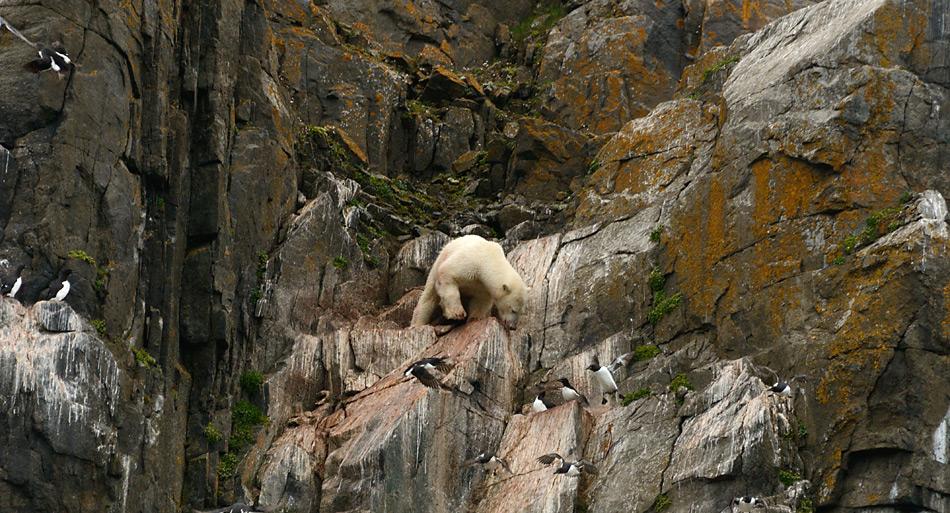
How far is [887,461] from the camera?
29297 mm

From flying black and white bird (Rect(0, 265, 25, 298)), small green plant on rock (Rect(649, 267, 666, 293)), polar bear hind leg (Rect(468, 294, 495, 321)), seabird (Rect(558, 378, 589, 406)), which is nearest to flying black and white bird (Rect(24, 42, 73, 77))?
flying black and white bird (Rect(0, 265, 25, 298))

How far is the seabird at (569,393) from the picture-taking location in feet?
108

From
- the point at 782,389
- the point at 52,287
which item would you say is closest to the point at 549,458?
the point at 782,389

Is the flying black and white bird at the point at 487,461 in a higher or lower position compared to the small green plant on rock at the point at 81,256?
lower

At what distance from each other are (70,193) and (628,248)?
1274 cm

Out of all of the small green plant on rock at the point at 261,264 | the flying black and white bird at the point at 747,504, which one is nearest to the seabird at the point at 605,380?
the flying black and white bird at the point at 747,504

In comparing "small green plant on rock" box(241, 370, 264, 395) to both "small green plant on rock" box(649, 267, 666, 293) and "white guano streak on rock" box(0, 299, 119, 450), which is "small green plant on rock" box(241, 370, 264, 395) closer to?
"white guano streak on rock" box(0, 299, 119, 450)

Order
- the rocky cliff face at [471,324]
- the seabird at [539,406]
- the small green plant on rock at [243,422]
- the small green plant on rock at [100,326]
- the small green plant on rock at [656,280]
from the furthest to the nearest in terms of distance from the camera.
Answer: the small green plant on rock at [656,280] < the small green plant on rock at [243,422] < the seabird at [539,406] < the small green plant on rock at [100,326] < the rocky cliff face at [471,324]

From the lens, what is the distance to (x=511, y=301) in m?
36.0

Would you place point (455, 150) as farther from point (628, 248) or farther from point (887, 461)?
point (887, 461)

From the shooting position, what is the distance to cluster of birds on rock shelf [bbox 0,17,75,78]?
1217 inches

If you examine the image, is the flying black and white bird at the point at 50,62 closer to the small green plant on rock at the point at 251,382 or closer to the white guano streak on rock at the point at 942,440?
the small green plant on rock at the point at 251,382

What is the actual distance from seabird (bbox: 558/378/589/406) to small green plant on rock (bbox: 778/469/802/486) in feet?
16.7

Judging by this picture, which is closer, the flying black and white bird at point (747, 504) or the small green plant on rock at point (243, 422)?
the flying black and white bird at point (747, 504)
